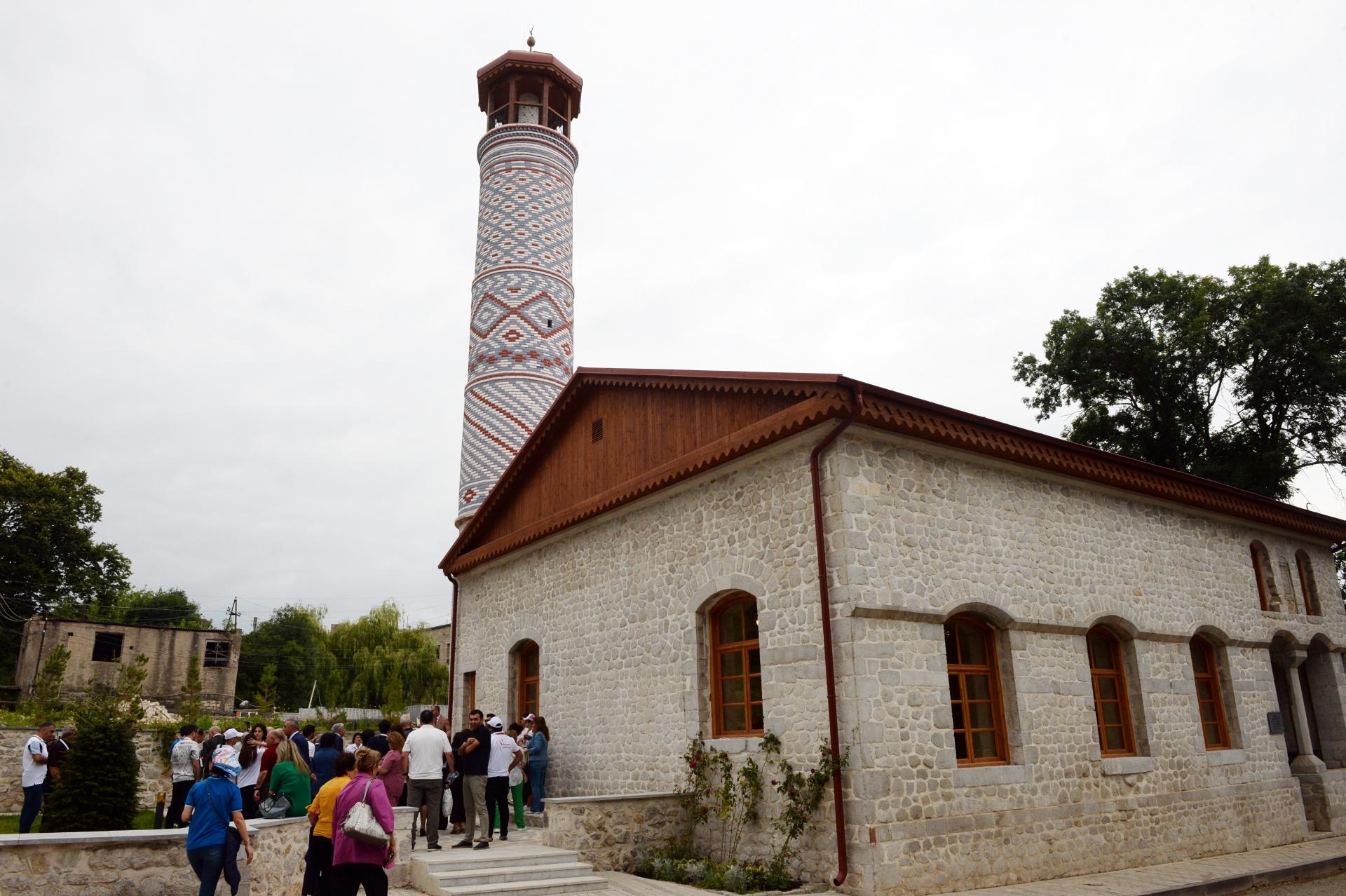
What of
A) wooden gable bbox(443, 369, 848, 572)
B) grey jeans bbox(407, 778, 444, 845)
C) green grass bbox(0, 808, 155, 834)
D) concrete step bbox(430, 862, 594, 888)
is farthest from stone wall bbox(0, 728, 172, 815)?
concrete step bbox(430, 862, 594, 888)

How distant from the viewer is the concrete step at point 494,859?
8.75 meters

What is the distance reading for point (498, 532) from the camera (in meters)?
15.9

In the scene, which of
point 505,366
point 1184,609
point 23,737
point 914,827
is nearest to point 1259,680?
point 1184,609

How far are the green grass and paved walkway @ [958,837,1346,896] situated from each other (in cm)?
1193

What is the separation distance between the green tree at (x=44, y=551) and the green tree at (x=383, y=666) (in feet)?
33.1

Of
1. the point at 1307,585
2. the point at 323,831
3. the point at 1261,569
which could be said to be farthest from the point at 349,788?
the point at 1307,585

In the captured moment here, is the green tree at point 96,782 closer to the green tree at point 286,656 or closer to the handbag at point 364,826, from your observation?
the handbag at point 364,826

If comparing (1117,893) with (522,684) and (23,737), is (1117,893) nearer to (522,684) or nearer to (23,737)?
(522,684)

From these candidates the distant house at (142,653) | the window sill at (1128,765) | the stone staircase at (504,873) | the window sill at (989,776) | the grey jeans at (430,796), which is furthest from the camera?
the distant house at (142,653)

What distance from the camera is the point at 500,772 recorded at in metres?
10.4

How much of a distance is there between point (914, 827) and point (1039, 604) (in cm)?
325

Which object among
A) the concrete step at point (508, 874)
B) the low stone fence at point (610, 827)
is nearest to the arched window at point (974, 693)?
the low stone fence at point (610, 827)

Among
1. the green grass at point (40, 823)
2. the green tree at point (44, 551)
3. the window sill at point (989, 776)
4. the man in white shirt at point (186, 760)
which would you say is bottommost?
the green grass at point (40, 823)

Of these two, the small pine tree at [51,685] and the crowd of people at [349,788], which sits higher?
the small pine tree at [51,685]
